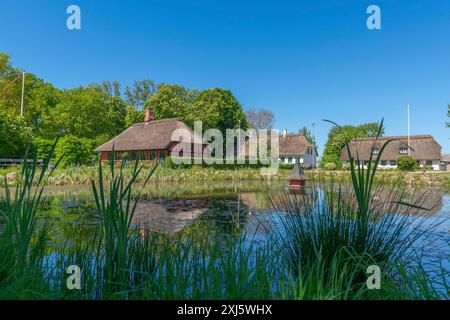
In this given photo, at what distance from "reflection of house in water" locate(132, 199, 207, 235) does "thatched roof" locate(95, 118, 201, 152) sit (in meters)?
20.4

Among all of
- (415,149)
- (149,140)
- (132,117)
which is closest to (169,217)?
(149,140)

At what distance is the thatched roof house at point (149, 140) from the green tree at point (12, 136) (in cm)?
745

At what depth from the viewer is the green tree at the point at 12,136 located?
69.0 ft

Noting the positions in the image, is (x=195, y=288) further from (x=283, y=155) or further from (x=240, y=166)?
(x=283, y=155)

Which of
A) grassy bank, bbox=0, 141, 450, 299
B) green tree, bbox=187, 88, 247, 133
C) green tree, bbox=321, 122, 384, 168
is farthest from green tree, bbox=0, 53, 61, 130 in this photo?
green tree, bbox=321, 122, 384, 168

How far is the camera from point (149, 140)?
104ft

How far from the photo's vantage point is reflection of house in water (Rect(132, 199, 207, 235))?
6.27 metres

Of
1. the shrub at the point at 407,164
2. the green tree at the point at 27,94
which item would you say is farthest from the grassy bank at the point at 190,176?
the green tree at the point at 27,94

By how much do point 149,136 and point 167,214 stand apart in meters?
25.5

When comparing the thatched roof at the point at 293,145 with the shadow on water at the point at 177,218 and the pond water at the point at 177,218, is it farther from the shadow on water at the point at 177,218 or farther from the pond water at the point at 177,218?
the shadow on water at the point at 177,218

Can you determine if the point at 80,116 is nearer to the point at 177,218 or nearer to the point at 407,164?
the point at 177,218

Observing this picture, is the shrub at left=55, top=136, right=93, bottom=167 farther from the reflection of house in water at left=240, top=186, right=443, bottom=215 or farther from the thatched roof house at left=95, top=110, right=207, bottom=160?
the reflection of house in water at left=240, top=186, right=443, bottom=215
